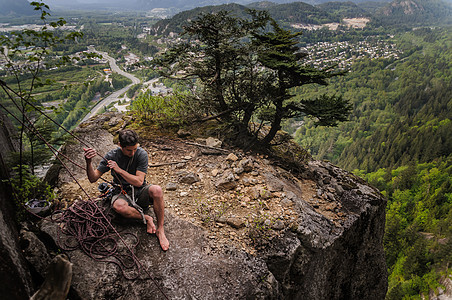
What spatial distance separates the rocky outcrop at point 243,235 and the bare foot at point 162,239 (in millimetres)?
129

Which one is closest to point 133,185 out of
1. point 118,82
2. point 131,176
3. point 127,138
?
point 131,176

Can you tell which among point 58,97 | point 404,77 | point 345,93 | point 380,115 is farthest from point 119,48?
point 404,77

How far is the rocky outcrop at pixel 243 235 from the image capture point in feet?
14.0

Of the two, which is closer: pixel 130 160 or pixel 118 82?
pixel 130 160

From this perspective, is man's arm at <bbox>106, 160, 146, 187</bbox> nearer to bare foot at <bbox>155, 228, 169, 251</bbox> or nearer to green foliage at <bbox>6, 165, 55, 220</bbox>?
bare foot at <bbox>155, 228, 169, 251</bbox>

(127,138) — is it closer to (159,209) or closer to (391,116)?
(159,209)

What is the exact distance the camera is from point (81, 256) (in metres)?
3.96

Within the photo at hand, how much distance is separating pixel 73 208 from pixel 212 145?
15.2 ft

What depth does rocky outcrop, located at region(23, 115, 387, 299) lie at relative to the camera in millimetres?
4266

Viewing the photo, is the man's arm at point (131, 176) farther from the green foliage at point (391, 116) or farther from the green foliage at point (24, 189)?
the green foliage at point (391, 116)

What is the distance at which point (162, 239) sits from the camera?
4602 mm

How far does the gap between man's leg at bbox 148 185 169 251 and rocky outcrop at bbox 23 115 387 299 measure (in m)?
0.15

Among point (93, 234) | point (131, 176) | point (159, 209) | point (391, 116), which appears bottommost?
point (391, 116)

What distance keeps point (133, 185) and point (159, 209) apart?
68 centimetres
